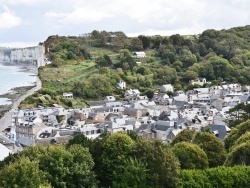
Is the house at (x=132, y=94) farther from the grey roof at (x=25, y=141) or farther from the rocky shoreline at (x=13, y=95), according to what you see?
the grey roof at (x=25, y=141)

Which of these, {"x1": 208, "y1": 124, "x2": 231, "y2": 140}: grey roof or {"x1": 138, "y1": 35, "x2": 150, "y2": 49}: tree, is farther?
{"x1": 138, "y1": 35, "x2": 150, "y2": 49}: tree

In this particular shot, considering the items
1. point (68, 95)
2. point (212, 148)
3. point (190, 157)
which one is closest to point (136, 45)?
point (68, 95)

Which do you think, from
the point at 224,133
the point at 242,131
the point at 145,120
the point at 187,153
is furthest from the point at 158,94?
the point at 187,153

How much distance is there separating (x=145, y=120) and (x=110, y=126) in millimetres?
5207

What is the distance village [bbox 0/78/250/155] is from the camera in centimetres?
3304

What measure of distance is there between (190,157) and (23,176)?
312 inches

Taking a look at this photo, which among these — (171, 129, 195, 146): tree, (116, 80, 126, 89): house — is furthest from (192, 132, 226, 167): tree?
(116, 80, 126, 89): house

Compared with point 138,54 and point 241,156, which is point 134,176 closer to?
point 241,156

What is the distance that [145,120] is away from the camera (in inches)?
1582

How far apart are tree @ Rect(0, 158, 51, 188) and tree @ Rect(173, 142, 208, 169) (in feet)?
22.1

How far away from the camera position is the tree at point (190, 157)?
19531mm

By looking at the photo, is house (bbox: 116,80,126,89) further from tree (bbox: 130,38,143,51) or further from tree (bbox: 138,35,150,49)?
tree (bbox: 138,35,150,49)

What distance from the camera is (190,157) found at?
64.5 feet

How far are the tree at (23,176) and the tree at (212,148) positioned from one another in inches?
363
